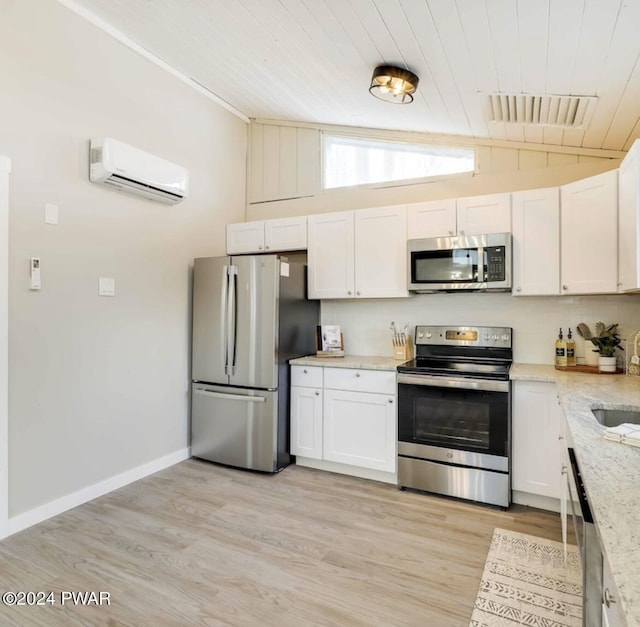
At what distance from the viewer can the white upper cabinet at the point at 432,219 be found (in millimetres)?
3195

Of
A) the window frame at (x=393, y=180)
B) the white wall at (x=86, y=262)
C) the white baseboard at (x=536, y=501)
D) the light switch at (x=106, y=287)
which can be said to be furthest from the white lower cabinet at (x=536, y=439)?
the light switch at (x=106, y=287)

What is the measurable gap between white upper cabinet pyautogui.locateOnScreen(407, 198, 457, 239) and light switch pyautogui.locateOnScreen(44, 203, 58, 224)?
2449 mm

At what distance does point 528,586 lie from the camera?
1958 millimetres

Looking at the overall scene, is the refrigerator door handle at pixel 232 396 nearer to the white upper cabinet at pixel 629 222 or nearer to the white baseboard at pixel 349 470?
the white baseboard at pixel 349 470

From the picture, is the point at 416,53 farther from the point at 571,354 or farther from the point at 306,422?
the point at 306,422

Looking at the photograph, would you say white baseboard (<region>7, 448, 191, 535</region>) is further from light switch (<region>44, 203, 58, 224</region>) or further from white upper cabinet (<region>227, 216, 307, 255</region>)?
white upper cabinet (<region>227, 216, 307, 255</region>)

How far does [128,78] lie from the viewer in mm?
3152

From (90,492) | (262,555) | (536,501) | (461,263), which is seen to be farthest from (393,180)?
(90,492)

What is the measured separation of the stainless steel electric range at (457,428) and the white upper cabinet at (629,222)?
2.90 feet

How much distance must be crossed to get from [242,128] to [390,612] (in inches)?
166

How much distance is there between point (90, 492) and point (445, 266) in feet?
9.67

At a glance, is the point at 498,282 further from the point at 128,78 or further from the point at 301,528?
the point at 128,78

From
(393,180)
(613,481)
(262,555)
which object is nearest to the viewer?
(613,481)

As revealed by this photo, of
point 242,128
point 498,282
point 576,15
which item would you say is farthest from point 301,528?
point 242,128
